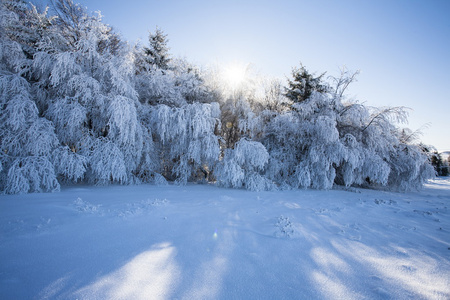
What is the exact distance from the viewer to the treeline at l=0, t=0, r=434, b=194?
15.4 ft

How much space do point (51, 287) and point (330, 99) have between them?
8571 millimetres

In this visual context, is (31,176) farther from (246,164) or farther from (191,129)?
(246,164)

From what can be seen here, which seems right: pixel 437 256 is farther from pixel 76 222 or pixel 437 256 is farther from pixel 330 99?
pixel 330 99

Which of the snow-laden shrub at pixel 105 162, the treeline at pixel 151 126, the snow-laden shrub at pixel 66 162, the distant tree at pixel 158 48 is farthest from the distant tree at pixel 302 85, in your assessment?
the snow-laden shrub at pixel 66 162

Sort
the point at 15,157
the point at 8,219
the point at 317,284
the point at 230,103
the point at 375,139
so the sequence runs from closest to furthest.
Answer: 1. the point at 317,284
2. the point at 8,219
3. the point at 15,157
4. the point at 375,139
5. the point at 230,103

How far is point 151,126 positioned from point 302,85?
7.43 metres

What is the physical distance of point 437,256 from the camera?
206cm

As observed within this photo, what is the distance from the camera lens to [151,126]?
671 centimetres

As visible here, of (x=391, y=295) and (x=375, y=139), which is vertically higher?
(x=375, y=139)

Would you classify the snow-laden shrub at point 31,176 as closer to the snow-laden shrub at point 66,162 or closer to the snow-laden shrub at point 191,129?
the snow-laden shrub at point 66,162

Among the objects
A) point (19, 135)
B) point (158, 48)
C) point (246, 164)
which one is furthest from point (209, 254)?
point (158, 48)

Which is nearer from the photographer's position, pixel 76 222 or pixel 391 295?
pixel 391 295

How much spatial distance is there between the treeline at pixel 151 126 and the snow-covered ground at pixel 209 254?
219cm

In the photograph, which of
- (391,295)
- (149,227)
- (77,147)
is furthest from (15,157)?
(391,295)
